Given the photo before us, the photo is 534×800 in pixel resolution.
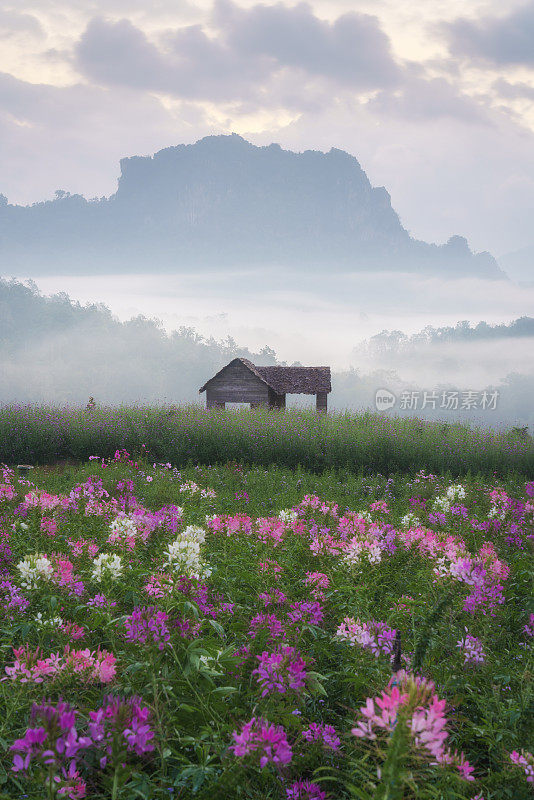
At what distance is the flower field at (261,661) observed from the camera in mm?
1497

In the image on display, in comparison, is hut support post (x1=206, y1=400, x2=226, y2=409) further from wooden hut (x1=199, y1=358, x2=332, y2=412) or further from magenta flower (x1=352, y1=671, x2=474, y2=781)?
magenta flower (x1=352, y1=671, x2=474, y2=781)

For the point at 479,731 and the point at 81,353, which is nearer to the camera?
the point at 479,731

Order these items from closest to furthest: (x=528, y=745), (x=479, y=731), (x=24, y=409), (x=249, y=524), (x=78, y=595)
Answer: (x=528, y=745)
(x=479, y=731)
(x=78, y=595)
(x=249, y=524)
(x=24, y=409)

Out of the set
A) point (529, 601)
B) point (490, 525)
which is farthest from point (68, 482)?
point (529, 601)

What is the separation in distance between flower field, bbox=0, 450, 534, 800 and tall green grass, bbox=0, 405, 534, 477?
8.56m

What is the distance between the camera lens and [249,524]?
422 centimetres

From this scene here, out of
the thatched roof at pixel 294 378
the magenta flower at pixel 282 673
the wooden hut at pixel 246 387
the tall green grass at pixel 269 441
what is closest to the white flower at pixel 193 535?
the magenta flower at pixel 282 673

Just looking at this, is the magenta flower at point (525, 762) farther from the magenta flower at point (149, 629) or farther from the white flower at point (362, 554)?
the white flower at point (362, 554)

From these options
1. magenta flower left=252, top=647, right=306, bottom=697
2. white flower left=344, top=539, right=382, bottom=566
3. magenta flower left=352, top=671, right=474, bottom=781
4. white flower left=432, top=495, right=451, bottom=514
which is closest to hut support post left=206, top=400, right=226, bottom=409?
white flower left=432, top=495, right=451, bottom=514

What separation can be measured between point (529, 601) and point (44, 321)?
319ft

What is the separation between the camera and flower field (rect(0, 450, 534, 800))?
4.91ft

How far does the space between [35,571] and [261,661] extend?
144 cm

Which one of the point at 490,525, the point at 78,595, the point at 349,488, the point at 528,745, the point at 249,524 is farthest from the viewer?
the point at 349,488

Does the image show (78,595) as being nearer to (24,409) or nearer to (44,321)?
(24,409)
